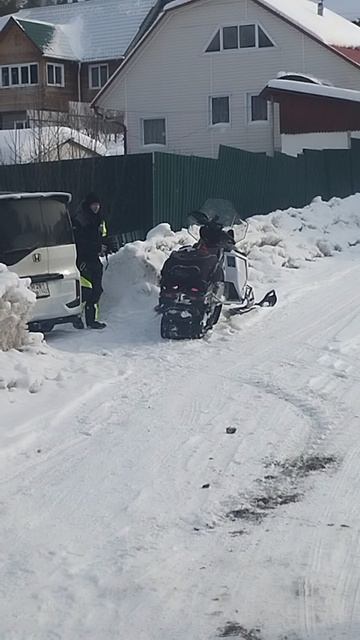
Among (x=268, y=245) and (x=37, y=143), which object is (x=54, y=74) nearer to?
(x=37, y=143)

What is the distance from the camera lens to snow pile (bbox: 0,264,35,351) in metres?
9.36

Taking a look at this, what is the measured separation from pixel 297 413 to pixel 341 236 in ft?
44.3

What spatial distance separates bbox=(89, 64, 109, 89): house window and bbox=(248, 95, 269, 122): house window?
61.9ft

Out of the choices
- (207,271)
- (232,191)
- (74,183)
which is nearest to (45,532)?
(207,271)

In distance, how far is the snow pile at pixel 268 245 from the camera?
12.8m

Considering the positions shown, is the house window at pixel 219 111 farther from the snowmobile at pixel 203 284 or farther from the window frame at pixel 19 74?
the snowmobile at pixel 203 284

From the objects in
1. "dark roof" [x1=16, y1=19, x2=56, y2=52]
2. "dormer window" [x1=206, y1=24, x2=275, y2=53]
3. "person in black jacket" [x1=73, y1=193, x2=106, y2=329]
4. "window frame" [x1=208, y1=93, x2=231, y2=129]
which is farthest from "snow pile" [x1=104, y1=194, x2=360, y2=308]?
"dark roof" [x1=16, y1=19, x2=56, y2=52]

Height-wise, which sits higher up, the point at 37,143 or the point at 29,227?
the point at 37,143

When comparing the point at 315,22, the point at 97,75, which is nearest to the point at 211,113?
the point at 315,22

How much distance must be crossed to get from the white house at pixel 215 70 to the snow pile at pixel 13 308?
89.2ft

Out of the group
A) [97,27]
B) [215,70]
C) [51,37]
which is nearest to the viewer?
[215,70]

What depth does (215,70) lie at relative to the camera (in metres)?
37.8

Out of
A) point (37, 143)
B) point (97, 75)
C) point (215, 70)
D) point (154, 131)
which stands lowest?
point (37, 143)

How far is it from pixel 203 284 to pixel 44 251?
1.76 m
